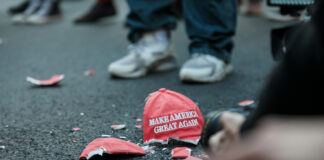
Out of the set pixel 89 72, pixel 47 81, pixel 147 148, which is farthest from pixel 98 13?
pixel 147 148

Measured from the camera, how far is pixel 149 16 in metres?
1.83

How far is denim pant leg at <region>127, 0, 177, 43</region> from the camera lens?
1819 millimetres

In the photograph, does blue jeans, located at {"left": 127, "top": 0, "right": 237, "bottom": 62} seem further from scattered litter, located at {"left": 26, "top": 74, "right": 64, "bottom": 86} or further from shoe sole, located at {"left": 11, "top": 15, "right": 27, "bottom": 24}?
shoe sole, located at {"left": 11, "top": 15, "right": 27, "bottom": 24}

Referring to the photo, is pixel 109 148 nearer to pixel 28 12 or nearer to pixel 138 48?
pixel 138 48

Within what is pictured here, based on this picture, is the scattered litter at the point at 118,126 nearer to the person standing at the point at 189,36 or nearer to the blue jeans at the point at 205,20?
the person standing at the point at 189,36

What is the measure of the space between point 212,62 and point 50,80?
67cm

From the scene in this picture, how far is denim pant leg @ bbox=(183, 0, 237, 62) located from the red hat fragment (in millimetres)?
807

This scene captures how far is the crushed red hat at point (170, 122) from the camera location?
101 cm

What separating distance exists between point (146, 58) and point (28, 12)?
250cm

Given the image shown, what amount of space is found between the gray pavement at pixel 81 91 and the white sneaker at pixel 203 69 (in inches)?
1.4

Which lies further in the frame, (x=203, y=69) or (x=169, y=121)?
(x=203, y=69)

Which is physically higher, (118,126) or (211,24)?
(211,24)

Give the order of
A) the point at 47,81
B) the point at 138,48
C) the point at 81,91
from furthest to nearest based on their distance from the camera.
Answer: the point at 138,48 < the point at 47,81 < the point at 81,91

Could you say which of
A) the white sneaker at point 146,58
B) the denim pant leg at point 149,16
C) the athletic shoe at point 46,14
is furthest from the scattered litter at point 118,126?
the athletic shoe at point 46,14
